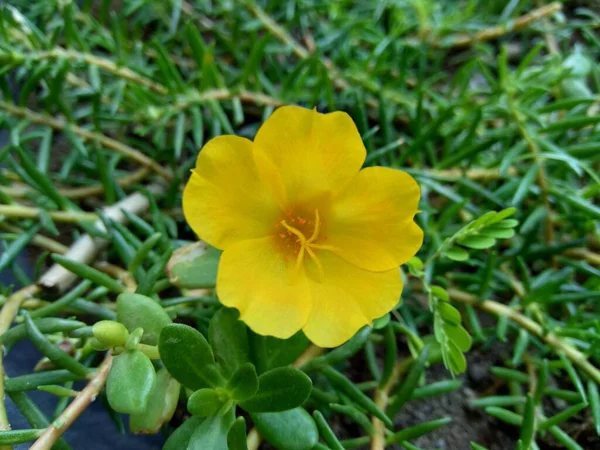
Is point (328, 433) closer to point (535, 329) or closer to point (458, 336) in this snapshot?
point (458, 336)

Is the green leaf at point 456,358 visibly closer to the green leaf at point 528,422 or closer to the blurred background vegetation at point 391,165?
the blurred background vegetation at point 391,165

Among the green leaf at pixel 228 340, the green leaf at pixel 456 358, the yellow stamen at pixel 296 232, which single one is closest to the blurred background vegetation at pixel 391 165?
the green leaf at pixel 456 358

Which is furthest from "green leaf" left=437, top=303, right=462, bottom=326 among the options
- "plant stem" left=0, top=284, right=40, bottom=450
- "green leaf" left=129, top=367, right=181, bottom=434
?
"plant stem" left=0, top=284, right=40, bottom=450

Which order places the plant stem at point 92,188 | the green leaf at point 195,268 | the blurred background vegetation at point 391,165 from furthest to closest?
1. the plant stem at point 92,188
2. the blurred background vegetation at point 391,165
3. the green leaf at point 195,268

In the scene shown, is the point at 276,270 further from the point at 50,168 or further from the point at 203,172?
the point at 50,168

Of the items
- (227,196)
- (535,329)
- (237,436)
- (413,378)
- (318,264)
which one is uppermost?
(227,196)

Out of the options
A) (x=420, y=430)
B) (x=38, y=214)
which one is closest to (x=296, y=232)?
(x=420, y=430)
